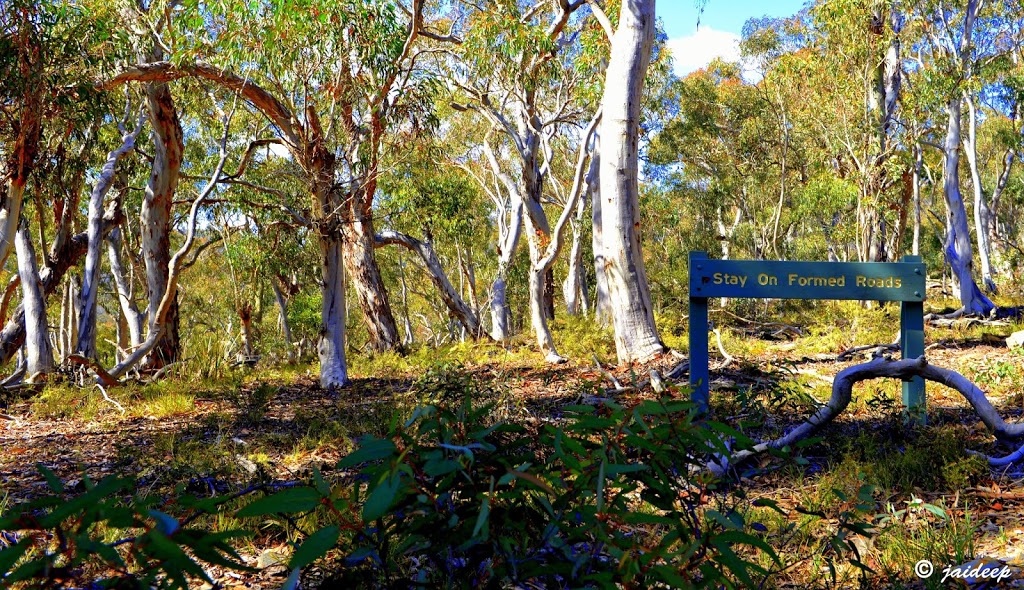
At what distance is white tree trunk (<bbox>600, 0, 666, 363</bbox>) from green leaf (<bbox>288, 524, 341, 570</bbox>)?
6.63m

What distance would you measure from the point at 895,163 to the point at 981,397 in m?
11.9

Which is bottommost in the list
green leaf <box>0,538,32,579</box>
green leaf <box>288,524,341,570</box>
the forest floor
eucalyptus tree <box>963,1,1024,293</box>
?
the forest floor

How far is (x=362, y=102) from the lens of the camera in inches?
324

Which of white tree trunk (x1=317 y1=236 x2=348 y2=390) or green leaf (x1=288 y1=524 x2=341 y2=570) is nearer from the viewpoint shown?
green leaf (x1=288 y1=524 x2=341 y2=570)

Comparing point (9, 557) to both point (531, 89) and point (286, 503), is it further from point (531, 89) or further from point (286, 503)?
point (531, 89)

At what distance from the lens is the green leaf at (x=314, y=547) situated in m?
1.02

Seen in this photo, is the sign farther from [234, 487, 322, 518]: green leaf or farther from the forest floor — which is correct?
Result: [234, 487, 322, 518]: green leaf

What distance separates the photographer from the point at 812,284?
466cm

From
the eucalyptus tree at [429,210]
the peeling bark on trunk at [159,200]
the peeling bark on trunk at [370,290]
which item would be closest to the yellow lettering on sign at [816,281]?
the peeling bark on trunk at [370,290]

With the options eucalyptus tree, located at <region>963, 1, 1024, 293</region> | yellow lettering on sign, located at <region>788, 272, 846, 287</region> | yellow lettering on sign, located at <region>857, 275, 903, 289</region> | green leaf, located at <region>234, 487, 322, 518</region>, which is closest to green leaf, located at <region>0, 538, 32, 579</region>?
green leaf, located at <region>234, 487, 322, 518</region>

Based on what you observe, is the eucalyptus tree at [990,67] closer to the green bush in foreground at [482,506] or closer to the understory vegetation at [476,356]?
the understory vegetation at [476,356]

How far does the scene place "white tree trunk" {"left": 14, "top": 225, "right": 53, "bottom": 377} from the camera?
7898 mm

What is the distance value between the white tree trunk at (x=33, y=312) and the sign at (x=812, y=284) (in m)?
6.85

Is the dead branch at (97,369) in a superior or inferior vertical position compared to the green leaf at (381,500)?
inferior
